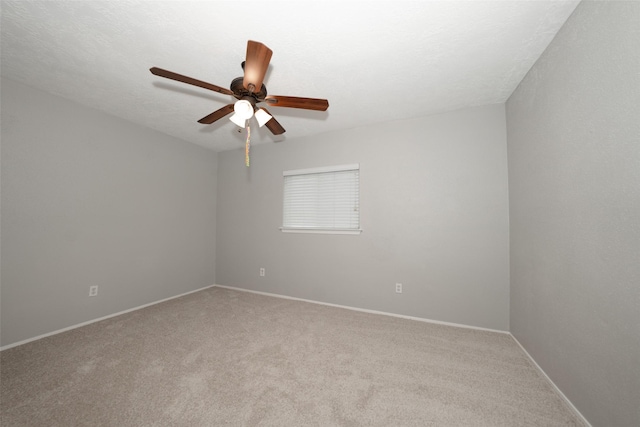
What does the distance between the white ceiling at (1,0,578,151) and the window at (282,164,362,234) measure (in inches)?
41.3

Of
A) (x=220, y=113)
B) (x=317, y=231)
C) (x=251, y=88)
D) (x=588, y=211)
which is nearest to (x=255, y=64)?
(x=251, y=88)

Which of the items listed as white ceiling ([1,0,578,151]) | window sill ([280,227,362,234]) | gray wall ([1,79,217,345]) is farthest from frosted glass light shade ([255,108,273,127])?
gray wall ([1,79,217,345])

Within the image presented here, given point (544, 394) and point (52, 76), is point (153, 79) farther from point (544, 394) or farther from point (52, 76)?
point (544, 394)

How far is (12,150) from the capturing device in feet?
6.89

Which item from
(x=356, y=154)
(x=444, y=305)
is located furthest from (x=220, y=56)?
(x=444, y=305)

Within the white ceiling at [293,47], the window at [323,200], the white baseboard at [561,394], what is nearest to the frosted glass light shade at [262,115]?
the white ceiling at [293,47]

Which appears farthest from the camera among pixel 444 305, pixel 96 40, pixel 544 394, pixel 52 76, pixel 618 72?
pixel 444 305

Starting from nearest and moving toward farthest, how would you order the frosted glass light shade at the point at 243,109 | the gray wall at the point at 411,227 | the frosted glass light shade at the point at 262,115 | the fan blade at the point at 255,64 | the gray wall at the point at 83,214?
the fan blade at the point at 255,64
the frosted glass light shade at the point at 243,109
the frosted glass light shade at the point at 262,115
the gray wall at the point at 83,214
the gray wall at the point at 411,227

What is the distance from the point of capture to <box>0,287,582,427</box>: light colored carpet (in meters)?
1.35

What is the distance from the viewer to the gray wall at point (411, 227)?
2475 millimetres

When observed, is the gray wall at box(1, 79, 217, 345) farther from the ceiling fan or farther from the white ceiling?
the ceiling fan

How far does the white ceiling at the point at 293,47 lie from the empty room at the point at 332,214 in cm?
2

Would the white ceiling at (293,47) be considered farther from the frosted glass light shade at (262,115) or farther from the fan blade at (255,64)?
the frosted glass light shade at (262,115)

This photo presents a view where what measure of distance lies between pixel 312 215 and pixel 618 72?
2.94 m
